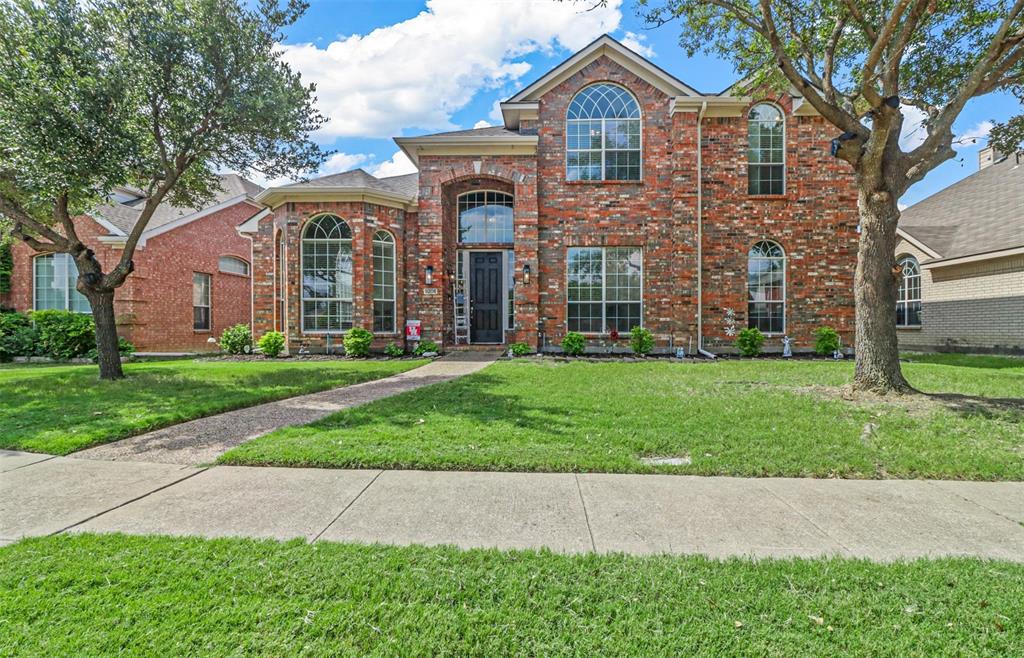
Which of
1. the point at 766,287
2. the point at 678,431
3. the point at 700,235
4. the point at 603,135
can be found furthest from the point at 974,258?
the point at 678,431

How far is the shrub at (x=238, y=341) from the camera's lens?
13.9m

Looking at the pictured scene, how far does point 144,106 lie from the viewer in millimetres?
8305

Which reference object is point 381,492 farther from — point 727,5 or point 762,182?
point 762,182

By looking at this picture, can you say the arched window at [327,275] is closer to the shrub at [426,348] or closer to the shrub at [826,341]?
the shrub at [426,348]

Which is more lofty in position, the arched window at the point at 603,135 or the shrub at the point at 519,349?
the arched window at the point at 603,135

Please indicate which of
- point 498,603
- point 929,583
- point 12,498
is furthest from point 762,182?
point 12,498

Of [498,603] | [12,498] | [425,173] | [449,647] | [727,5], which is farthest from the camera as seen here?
[425,173]

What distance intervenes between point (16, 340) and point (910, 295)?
29612 millimetres

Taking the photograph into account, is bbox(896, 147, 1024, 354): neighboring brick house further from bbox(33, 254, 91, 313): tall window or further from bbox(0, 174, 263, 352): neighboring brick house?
bbox(33, 254, 91, 313): tall window

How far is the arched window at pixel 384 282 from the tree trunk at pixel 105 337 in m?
5.73

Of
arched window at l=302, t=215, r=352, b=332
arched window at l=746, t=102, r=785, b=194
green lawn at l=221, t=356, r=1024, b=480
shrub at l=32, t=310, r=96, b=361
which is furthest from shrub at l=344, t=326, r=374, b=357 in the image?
arched window at l=746, t=102, r=785, b=194

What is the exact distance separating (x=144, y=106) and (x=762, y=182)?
14.9m

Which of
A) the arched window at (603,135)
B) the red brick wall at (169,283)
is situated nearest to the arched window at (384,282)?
the arched window at (603,135)

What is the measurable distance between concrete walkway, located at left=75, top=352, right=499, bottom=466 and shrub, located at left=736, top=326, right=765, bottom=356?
8.60 metres
